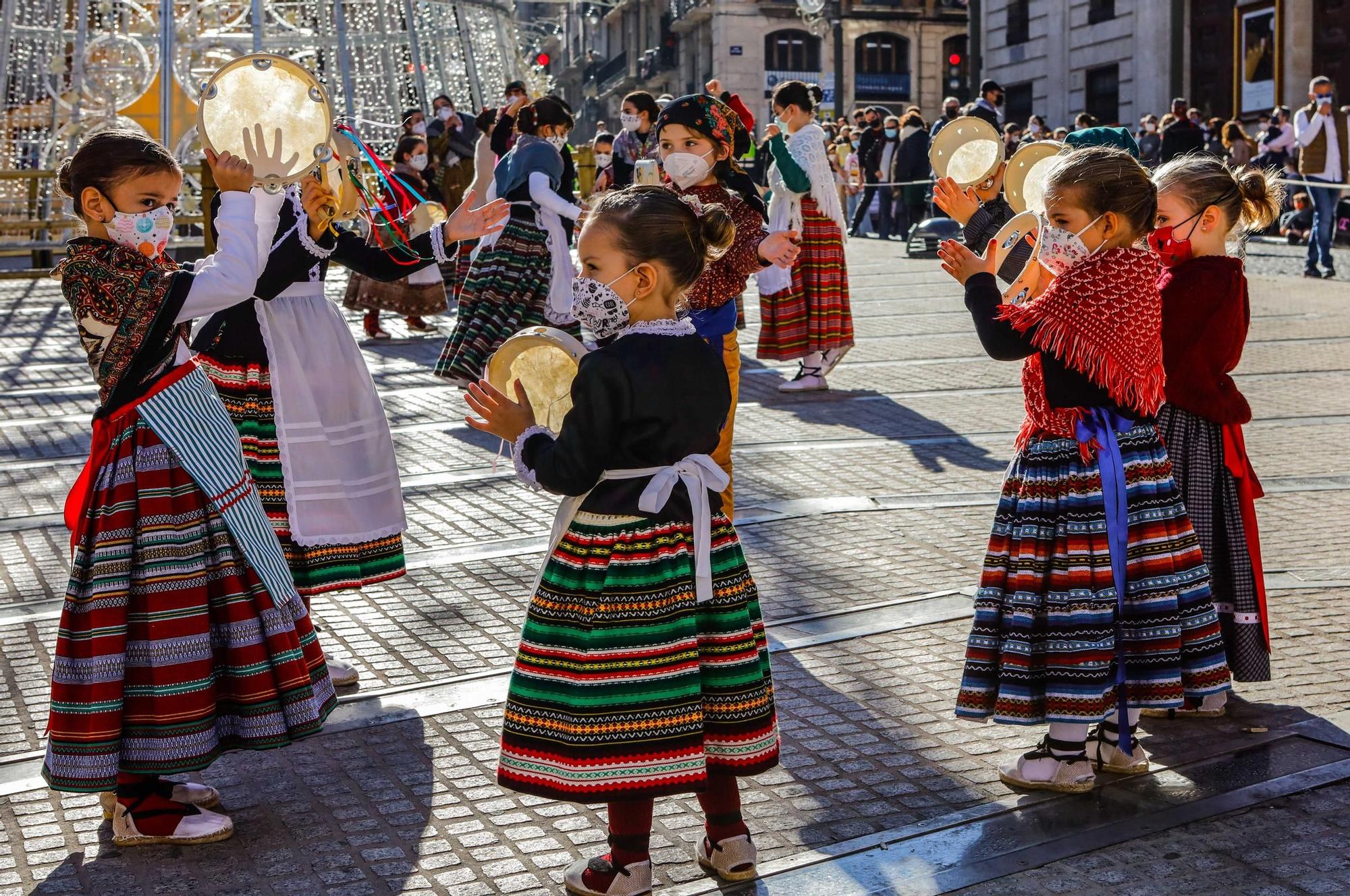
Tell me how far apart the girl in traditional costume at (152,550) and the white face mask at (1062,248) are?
201 centimetres

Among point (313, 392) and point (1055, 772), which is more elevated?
point (313, 392)

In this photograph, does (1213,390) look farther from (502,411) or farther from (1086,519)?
(502,411)

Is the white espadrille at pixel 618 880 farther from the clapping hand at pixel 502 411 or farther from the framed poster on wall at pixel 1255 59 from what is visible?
the framed poster on wall at pixel 1255 59

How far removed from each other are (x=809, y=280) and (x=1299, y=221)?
40.1ft

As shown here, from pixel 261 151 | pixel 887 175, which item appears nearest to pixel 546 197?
pixel 261 151

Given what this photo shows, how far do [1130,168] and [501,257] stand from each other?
657 cm

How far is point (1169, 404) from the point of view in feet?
15.2

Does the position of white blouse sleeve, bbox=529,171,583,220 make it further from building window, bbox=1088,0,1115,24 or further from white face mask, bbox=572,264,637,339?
building window, bbox=1088,0,1115,24

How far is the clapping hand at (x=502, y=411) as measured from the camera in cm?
340

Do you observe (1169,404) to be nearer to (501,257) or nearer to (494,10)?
(501,257)

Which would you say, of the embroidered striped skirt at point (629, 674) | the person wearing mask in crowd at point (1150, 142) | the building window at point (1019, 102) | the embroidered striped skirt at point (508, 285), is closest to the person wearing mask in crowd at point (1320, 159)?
the person wearing mask in crowd at point (1150, 142)

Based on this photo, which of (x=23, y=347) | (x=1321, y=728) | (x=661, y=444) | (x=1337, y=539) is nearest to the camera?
(x=661, y=444)

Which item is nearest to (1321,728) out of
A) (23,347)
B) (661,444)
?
(661,444)

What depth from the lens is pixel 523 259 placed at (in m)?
10.1
